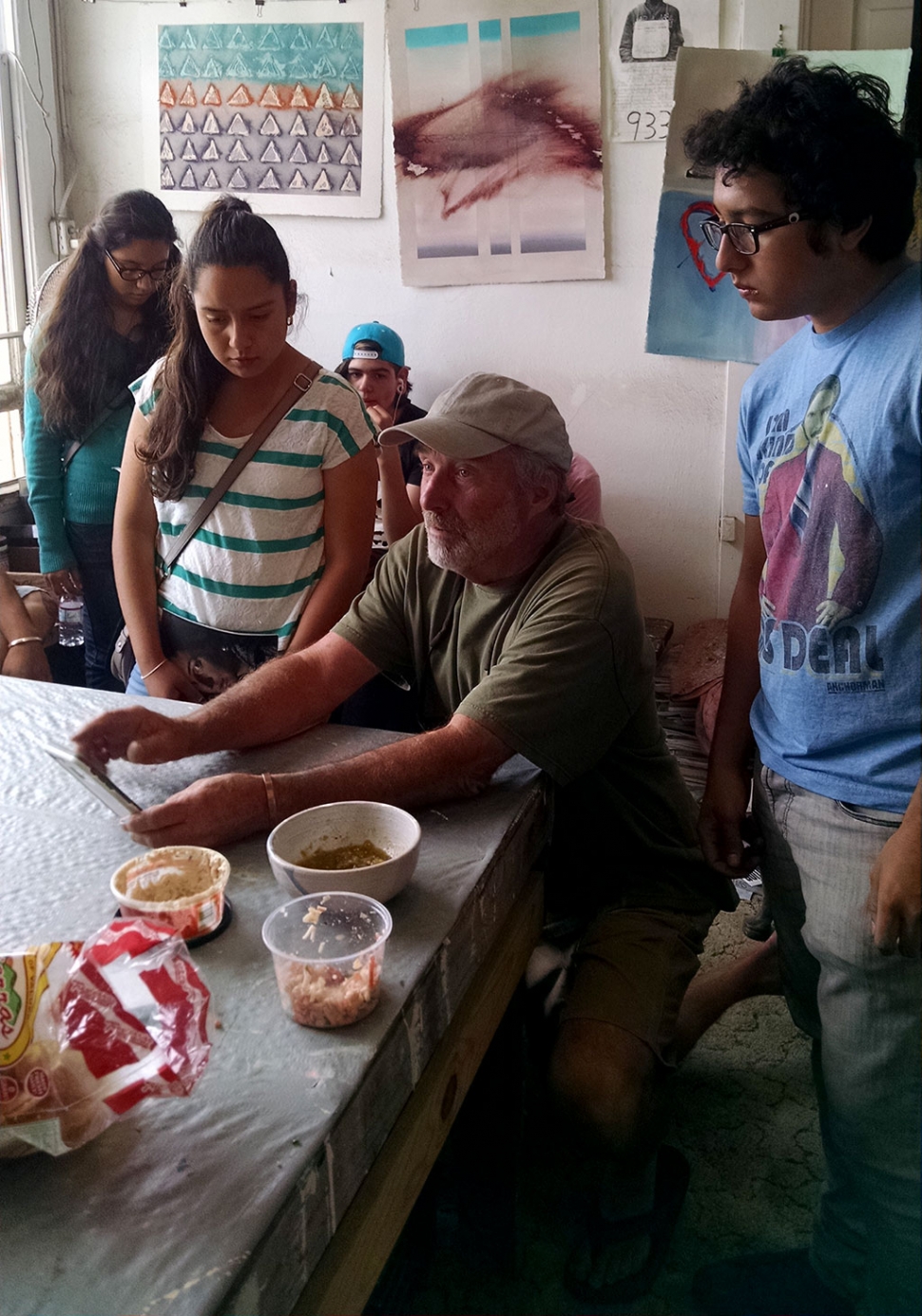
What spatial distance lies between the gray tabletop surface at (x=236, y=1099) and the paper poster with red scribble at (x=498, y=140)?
6.32 ft

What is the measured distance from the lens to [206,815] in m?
1.03

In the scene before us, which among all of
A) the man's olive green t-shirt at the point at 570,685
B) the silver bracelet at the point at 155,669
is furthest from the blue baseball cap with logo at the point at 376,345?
the man's olive green t-shirt at the point at 570,685

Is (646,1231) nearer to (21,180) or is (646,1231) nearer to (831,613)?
(831,613)

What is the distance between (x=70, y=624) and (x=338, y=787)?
1.45 m

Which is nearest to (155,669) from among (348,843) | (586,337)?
(348,843)

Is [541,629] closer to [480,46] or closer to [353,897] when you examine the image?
[353,897]

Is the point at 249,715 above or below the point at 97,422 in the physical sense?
below

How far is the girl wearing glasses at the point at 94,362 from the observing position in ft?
6.59

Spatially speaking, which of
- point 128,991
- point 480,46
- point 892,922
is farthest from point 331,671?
point 480,46

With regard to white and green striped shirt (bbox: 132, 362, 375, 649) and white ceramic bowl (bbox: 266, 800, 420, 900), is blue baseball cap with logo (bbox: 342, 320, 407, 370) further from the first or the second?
white ceramic bowl (bbox: 266, 800, 420, 900)

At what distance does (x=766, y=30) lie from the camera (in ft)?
4.15

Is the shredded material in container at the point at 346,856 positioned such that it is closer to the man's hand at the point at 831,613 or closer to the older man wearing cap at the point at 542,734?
the older man wearing cap at the point at 542,734

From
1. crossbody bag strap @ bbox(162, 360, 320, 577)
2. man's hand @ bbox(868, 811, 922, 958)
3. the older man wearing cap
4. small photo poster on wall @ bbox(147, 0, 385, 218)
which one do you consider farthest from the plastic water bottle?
man's hand @ bbox(868, 811, 922, 958)

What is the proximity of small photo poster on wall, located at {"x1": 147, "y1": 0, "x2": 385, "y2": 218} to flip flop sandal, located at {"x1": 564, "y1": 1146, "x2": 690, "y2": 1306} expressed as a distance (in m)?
2.46
